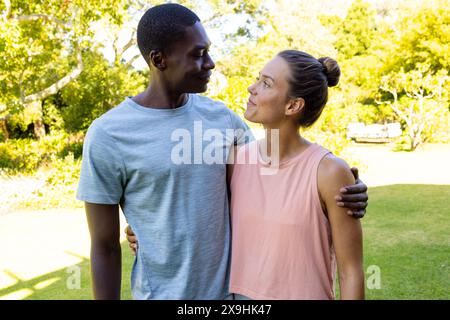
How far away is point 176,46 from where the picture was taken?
1594mm

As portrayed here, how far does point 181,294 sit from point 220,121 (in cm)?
63

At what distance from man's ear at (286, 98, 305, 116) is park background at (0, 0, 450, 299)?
273 centimetres

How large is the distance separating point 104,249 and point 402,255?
3986mm

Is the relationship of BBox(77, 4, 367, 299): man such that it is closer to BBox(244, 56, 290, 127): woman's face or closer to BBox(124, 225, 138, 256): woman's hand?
BBox(124, 225, 138, 256): woman's hand

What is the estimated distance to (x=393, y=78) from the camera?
1489 cm

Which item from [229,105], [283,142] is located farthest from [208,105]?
[229,105]

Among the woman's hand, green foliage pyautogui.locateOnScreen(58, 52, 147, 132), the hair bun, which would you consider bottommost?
the woman's hand

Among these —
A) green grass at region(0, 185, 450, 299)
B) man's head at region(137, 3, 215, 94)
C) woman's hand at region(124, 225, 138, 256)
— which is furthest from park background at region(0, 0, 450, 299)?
man's head at region(137, 3, 215, 94)

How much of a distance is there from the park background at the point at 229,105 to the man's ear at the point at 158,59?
2.97 meters

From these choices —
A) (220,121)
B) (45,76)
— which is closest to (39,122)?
(45,76)

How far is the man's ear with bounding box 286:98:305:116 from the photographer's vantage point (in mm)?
1692

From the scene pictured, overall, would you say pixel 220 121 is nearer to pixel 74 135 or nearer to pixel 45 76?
pixel 45 76

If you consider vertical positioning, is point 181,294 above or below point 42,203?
above

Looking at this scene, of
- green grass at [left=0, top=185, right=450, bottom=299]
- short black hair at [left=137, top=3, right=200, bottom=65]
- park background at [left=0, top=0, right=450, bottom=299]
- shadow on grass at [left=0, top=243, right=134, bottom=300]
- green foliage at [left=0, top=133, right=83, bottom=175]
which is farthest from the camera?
green foliage at [left=0, top=133, right=83, bottom=175]
